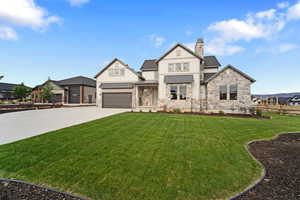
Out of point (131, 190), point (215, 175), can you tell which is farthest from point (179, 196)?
point (215, 175)

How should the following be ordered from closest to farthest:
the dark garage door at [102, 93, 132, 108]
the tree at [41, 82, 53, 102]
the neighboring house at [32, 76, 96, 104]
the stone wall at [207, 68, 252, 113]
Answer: the stone wall at [207, 68, 252, 113], the dark garage door at [102, 93, 132, 108], the tree at [41, 82, 53, 102], the neighboring house at [32, 76, 96, 104]

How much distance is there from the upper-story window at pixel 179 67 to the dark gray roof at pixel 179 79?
852mm

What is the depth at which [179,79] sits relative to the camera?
16.6m

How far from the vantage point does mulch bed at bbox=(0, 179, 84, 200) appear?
2.50 m

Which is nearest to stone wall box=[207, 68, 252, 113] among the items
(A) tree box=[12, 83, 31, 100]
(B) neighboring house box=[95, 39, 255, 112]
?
(B) neighboring house box=[95, 39, 255, 112]

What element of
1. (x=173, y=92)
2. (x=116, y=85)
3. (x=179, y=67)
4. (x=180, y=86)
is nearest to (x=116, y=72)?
(x=116, y=85)

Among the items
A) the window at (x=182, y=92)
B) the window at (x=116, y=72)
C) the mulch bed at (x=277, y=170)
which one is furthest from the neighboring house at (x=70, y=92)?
the mulch bed at (x=277, y=170)

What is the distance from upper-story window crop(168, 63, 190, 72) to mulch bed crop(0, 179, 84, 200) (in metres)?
16.5

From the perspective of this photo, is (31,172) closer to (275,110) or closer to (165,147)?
(165,147)

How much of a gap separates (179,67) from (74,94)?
873 inches

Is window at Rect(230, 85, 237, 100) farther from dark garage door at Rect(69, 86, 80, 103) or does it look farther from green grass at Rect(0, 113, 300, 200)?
dark garage door at Rect(69, 86, 80, 103)

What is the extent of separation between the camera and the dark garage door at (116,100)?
19.4 m

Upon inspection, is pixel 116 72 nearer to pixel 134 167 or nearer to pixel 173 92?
pixel 173 92

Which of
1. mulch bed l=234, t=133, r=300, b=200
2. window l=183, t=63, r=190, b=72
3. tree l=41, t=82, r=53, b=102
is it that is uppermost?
window l=183, t=63, r=190, b=72
